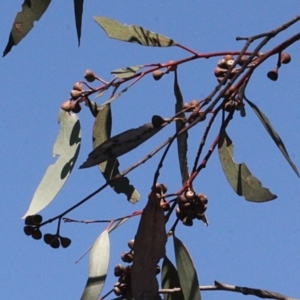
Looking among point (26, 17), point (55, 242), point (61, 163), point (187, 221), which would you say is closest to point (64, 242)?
point (55, 242)

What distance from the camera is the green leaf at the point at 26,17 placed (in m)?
1.32

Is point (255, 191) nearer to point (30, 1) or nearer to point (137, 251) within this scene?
point (137, 251)

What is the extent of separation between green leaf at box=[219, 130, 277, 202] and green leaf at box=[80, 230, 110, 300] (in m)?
0.25

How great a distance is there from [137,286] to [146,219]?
0.33ft

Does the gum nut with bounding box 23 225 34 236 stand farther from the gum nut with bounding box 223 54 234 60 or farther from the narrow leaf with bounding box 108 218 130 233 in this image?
the gum nut with bounding box 223 54 234 60

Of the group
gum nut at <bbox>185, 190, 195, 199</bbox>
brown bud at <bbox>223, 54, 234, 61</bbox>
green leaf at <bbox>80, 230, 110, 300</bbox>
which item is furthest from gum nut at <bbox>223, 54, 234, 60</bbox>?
green leaf at <bbox>80, 230, 110, 300</bbox>

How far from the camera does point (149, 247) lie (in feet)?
4.13

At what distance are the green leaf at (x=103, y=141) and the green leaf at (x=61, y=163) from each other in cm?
4

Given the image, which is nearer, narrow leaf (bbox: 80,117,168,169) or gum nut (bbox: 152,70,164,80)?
narrow leaf (bbox: 80,117,168,169)

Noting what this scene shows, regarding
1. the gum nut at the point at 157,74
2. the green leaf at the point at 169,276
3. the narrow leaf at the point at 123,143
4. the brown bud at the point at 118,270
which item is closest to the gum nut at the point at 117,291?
the brown bud at the point at 118,270

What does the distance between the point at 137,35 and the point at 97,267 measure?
41cm

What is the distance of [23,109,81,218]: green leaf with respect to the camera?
4.50ft

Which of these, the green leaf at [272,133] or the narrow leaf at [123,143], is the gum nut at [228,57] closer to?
the green leaf at [272,133]

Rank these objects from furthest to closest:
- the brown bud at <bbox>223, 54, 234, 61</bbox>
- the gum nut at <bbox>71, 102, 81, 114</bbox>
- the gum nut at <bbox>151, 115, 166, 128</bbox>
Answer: the gum nut at <bbox>71, 102, 81, 114</bbox> < the brown bud at <bbox>223, 54, 234, 61</bbox> < the gum nut at <bbox>151, 115, 166, 128</bbox>
